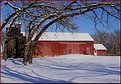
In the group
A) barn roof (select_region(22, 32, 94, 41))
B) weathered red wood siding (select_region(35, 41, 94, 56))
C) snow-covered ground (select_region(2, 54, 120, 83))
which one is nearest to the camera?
snow-covered ground (select_region(2, 54, 120, 83))

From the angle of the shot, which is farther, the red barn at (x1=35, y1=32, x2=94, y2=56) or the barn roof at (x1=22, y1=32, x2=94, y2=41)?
the barn roof at (x1=22, y1=32, x2=94, y2=41)

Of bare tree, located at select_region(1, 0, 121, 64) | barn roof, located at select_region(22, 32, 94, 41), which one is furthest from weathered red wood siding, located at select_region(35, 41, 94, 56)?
bare tree, located at select_region(1, 0, 121, 64)

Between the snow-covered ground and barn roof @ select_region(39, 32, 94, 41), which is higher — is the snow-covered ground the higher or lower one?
the lower one

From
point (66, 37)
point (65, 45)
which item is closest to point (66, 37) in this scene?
point (66, 37)

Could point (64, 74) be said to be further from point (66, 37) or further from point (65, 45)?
point (66, 37)

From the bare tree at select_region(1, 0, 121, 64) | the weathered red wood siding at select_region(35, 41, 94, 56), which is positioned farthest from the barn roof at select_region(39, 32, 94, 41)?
the bare tree at select_region(1, 0, 121, 64)

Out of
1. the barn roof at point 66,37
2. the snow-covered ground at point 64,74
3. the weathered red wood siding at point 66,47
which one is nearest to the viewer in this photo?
the snow-covered ground at point 64,74

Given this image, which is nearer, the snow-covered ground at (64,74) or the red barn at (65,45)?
the snow-covered ground at (64,74)

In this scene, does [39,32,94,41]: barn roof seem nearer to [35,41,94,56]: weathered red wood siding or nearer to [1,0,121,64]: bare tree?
[35,41,94,56]: weathered red wood siding

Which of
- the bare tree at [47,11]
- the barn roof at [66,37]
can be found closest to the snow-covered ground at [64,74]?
the bare tree at [47,11]

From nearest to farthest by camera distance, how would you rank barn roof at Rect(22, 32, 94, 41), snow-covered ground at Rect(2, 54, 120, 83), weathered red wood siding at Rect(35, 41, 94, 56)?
snow-covered ground at Rect(2, 54, 120, 83) → weathered red wood siding at Rect(35, 41, 94, 56) → barn roof at Rect(22, 32, 94, 41)

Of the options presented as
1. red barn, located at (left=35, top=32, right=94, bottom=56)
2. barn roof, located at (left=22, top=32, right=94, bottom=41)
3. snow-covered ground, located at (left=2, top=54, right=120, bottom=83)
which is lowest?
snow-covered ground, located at (left=2, top=54, right=120, bottom=83)

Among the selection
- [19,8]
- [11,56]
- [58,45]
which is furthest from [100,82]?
[58,45]

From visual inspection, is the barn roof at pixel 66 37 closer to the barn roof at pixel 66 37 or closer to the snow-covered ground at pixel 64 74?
the barn roof at pixel 66 37
